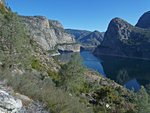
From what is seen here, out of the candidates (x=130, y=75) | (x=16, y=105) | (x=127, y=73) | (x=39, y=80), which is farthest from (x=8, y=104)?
(x=127, y=73)

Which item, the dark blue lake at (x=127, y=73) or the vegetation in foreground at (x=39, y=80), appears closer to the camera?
the vegetation in foreground at (x=39, y=80)

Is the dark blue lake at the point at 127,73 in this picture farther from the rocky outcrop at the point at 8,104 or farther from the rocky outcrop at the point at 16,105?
the rocky outcrop at the point at 8,104

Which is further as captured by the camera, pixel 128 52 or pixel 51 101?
pixel 128 52

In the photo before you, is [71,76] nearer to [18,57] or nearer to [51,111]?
[18,57]

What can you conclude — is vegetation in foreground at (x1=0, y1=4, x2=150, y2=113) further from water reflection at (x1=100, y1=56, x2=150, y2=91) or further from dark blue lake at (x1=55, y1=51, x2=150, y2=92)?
water reflection at (x1=100, y1=56, x2=150, y2=91)

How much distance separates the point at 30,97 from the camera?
5.18 m

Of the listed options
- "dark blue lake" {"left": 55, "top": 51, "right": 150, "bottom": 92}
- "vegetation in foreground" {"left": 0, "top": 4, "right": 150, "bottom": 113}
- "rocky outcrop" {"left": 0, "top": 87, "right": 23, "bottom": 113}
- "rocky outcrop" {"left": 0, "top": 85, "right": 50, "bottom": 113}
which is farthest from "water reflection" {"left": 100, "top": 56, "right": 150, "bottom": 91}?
"rocky outcrop" {"left": 0, "top": 87, "right": 23, "bottom": 113}

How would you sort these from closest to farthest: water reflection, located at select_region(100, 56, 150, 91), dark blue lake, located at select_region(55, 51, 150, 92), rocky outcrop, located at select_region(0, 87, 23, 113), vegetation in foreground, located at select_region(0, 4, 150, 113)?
1. rocky outcrop, located at select_region(0, 87, 23, 113)
2. vegetation in foreground, located at select_region(0, 4, 150, 113)
3. water reflection, located at select_region(100, 56, 150, 91)
4. dark blue lake, located at select_region(55, 51, 150, 92)

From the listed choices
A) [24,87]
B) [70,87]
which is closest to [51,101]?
[24,87]

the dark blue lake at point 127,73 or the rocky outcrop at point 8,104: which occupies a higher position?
the rocky outcrop at point 8,104

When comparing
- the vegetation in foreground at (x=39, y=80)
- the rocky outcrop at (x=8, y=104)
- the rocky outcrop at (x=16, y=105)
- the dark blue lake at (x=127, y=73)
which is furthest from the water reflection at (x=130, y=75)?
the rocky outcrop at (x=8, y=104)

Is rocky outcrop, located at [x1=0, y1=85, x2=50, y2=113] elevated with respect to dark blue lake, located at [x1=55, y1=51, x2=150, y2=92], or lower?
elevated

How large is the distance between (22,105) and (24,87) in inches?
48.1

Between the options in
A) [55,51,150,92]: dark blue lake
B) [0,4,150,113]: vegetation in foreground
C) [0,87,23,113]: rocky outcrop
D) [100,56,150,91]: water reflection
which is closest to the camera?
[0,87,23,113]: rocky outcrop
